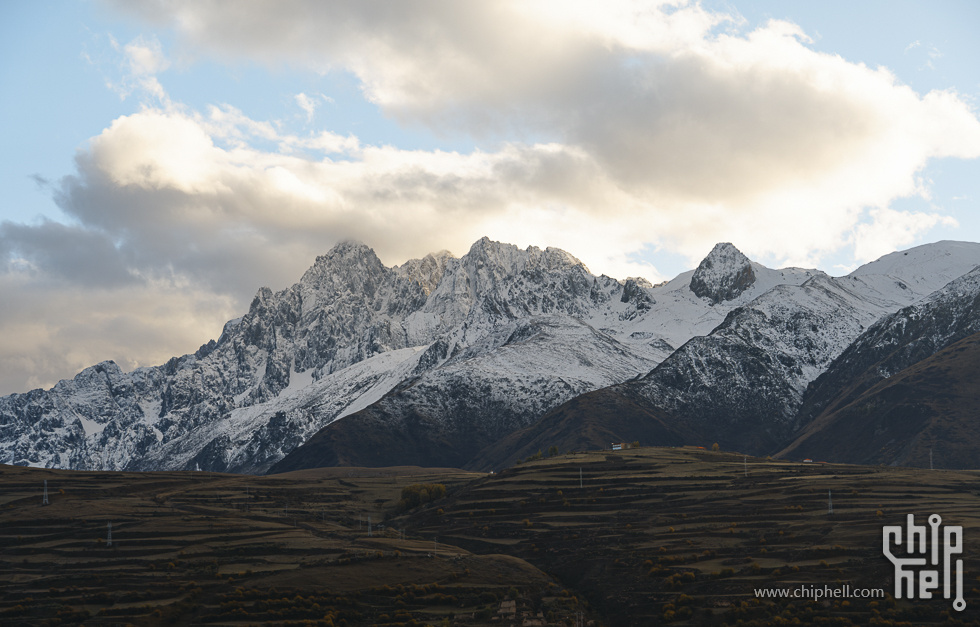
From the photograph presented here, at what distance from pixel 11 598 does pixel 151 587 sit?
2588 centimetres

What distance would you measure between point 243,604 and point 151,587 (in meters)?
25.5

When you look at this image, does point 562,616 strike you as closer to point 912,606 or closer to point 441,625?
point 441,625

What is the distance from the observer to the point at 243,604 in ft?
605

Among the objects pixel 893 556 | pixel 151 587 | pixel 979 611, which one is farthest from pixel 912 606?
pixel 151 587

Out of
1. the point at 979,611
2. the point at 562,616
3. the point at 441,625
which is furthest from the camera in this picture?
the point at 562,616

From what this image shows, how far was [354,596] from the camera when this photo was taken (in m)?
191

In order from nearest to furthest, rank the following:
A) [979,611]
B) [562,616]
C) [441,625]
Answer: [979,611] → [441,625] → [562,616]

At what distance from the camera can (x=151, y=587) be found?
198375 millimetres

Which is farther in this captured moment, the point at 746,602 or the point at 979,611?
the point at 746,602

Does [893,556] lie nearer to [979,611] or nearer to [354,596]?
[979,611]

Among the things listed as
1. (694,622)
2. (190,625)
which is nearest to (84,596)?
(190,625)

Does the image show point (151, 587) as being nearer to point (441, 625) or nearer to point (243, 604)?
point (243, 604)

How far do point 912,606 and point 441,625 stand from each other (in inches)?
3138

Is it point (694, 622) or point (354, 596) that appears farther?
point (354, 596)
